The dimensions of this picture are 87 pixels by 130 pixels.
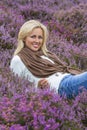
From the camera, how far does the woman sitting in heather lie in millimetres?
4762

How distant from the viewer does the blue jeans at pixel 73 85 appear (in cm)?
432

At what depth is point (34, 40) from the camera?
17.9 feet

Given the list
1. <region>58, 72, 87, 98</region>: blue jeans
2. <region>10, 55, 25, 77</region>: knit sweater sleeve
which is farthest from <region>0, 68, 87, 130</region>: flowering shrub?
<region>10, 55, 25, 77</region>: knit sweater sleeve

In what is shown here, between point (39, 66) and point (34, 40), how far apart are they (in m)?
0.41

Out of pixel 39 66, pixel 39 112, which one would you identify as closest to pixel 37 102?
pixel 39 112

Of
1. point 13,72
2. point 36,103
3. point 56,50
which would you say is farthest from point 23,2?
point 36,103

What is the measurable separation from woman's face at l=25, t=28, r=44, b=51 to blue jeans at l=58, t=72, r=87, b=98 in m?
0.81

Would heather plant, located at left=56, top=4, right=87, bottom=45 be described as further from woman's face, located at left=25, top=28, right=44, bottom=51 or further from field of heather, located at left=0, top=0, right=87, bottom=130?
woman's face, located at left=25, top=28, right=44, bottom=51

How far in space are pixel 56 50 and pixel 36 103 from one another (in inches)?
145

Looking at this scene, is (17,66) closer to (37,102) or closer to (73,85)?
(73,85)

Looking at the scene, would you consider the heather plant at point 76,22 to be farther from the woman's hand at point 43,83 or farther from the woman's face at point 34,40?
the woman's hand at point 43,83

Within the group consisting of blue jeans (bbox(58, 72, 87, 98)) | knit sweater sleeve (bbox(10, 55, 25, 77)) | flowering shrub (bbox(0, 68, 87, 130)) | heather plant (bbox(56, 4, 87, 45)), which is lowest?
flowering shrub (bbox(0, 68, 87, 130))

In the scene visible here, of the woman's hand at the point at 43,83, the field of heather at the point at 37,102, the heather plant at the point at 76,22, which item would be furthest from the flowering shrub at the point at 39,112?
the heather plant at the point at 76,22

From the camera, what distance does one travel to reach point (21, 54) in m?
5.30
